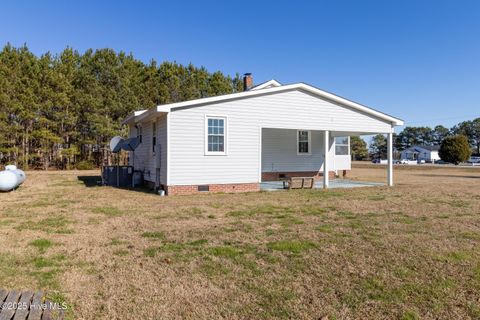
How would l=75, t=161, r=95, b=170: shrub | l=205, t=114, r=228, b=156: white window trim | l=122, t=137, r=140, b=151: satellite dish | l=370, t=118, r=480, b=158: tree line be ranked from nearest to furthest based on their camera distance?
l=205, t=114, r=228, b=156: white window trim → l=122, t=137, r=140, b=151: satellite dish → l=75, t=161, r=95, b=170: shrub → l=370, t=118, r=480, b=158: tree line

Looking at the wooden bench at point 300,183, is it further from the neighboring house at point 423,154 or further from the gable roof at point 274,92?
the neighboring house at point 423,154

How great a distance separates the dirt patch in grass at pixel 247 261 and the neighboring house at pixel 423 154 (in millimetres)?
85326

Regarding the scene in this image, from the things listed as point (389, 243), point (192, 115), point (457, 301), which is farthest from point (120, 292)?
point (192, 115)

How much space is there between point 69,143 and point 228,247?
28.0 m

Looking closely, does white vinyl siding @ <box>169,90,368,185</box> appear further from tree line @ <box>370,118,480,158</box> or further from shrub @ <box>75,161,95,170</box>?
tree line @ <box>370,118,480,158</box>

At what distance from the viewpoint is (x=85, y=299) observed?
11.3ft

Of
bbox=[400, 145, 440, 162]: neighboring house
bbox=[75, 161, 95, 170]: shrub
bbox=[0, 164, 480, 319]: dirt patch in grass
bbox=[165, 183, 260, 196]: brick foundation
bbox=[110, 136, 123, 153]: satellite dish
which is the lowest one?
bbox=[0, 164, 480, 319]: dirt patch in grass


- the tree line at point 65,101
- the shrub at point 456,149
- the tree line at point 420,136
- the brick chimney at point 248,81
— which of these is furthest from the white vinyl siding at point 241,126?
the tree line at point 420,136

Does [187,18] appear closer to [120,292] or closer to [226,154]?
[226,154]

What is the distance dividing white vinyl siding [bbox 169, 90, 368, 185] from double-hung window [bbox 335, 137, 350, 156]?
4.35 meters

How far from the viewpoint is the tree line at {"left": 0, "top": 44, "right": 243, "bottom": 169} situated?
84.4 ft

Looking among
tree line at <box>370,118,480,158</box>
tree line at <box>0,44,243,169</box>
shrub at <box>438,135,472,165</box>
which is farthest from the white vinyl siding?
tree line at <box>370,118,480,158</box>

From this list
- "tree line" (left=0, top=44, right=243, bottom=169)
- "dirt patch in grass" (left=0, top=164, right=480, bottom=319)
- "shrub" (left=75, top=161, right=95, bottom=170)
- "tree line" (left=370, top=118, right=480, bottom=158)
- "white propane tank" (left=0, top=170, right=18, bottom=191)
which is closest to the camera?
"dirt patch in grass" (left=0, top=164, right=480, bottom=319)

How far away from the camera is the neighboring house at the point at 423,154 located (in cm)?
8312
